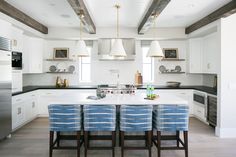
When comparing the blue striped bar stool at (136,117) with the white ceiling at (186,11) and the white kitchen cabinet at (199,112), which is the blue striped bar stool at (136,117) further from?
the white kitchen cabinet at (199,112)

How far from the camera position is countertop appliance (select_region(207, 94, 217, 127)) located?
4.96m

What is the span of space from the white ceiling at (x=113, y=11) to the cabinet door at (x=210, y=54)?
69 cm

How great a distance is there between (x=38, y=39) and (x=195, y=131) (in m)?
5.21

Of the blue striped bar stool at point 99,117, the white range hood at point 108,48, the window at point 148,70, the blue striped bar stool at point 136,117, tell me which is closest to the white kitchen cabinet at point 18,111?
the blue striped bar stool at point 99,117

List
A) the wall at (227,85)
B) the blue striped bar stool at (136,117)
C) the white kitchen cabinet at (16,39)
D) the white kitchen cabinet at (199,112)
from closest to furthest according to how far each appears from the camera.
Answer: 1. the blue striped bar stool at (136,117)
2. the wall at (227,85)
3. the white kitchen cabinet at (16,39)
4. the white kitchen cabinet at (199,112)

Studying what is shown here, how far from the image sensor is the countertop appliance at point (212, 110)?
4.96 meters

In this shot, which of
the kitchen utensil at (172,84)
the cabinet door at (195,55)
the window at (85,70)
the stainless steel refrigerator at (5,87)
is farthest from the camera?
the window at (85,70)

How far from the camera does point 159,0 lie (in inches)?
141

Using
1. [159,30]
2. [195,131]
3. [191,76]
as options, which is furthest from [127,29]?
[195,131]

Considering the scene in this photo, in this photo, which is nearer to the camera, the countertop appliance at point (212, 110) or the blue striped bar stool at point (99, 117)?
the blue striped bar stool at point (99, 117)

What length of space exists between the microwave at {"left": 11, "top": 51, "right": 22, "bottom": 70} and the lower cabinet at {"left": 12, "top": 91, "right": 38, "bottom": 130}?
0.69m

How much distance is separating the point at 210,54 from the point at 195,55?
0.68m

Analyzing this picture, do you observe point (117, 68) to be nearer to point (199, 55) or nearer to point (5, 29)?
point (199, 55)

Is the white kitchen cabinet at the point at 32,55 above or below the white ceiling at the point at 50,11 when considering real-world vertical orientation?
below
